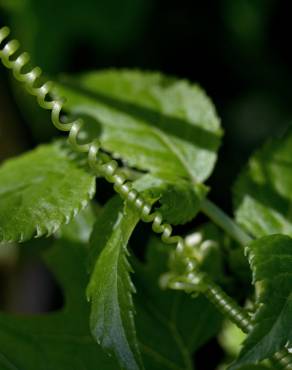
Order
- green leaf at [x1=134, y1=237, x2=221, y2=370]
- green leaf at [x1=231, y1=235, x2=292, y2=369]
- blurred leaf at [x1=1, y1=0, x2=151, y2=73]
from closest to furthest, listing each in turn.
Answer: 1. green leaf at [x1=231, y1=235, x2=292, y2=369]
2. green leaf at [x1=134, y1=237, x2=221, y2=370]
3. blurred leaf at [x1=1, y1=0, x2=151, y2=73]

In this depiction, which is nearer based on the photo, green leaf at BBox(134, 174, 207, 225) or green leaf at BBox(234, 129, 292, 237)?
green leaf at BBox(134, 174, 207, 225)

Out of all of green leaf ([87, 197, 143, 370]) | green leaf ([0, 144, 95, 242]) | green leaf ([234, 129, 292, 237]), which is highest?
green leaf ([0, 144, 95, 242])

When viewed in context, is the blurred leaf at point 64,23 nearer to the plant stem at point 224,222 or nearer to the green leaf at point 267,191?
the green leaf at point 267,191

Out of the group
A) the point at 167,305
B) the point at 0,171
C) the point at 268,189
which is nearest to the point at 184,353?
the point at 167,305

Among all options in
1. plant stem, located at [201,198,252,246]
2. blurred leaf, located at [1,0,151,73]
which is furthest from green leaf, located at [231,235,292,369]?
blurred leaf, located at [1,0,151,73]

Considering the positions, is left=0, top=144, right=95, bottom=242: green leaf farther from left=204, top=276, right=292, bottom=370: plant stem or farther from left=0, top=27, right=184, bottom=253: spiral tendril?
left=204, top=276, right=292, bottom=370: plant stem

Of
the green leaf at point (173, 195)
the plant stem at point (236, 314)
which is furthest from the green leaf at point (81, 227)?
the plant stem at point (236, 314)

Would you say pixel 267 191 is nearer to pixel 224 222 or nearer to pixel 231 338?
pixel 224 222

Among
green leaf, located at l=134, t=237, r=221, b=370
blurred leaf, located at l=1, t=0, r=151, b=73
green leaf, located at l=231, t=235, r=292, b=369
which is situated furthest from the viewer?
blurred leaf, located at l=1, t=0, r=151, b=73
